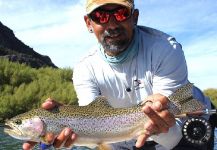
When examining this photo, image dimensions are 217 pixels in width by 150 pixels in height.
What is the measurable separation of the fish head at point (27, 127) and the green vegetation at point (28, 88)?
64.1ft

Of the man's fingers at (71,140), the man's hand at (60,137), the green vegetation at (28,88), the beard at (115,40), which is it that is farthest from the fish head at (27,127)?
the green vegetation at (28,88)

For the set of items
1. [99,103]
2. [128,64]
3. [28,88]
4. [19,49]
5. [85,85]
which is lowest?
[28,88]

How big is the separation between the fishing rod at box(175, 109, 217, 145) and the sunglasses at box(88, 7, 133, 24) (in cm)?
92

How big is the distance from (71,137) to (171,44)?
1151 millimetres

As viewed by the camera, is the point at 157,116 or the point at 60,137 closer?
the point at 157,116

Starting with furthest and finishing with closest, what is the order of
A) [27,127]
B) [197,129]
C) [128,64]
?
[128,64] → [197,129] → [27,127]

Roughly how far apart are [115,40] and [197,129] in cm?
94

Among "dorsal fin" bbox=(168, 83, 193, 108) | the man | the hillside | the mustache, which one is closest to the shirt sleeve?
the man

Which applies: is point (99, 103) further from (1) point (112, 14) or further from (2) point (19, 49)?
(2) point (19, 49)

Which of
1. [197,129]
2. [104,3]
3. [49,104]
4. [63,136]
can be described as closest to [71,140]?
[63,136]

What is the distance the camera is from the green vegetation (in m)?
25.3

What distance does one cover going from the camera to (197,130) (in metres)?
4.53

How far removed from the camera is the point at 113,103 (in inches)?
189

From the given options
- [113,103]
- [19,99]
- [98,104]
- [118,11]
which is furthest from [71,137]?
[19,99]
